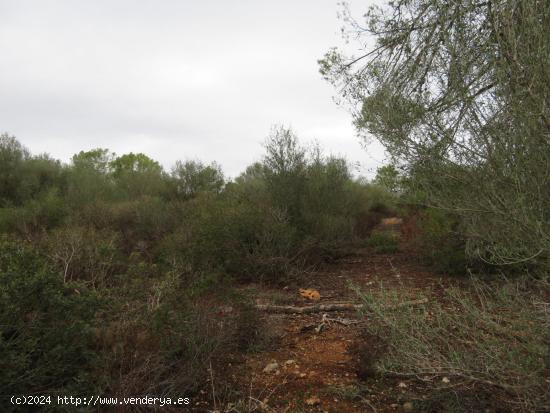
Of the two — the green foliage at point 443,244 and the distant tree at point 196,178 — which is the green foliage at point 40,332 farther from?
the distant tree at point 196,178

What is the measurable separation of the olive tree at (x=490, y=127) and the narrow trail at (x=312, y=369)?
1.24 meters

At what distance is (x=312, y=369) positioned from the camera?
13.8 feet

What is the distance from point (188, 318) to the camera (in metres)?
4.23

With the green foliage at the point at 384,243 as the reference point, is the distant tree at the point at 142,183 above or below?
above

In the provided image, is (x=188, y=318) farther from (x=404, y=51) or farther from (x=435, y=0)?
(x=404, y=51)

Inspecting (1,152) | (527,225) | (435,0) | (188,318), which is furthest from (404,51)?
(1,152)

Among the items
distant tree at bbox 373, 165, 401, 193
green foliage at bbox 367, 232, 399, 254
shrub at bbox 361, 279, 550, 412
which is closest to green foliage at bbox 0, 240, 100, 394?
shrub at bbox 361, 279, 550, 412

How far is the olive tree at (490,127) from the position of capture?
2557 mm

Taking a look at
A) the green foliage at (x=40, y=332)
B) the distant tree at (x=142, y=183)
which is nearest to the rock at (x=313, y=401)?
the green foliage at (x=40, y=332)

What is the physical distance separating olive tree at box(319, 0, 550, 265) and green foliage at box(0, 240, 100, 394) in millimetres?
2937

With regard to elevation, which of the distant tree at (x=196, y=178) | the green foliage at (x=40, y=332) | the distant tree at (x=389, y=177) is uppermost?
the distant tree at (x=196, y=178)

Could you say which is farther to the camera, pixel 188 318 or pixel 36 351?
pixel 188 318

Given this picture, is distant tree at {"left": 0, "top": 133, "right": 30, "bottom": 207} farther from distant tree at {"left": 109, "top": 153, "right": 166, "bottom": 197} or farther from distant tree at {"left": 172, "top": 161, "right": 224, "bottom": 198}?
distant tree at {"left": 172, "top": 161, "right": 224, "bottom": 198}

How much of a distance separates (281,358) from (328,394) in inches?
38.0
